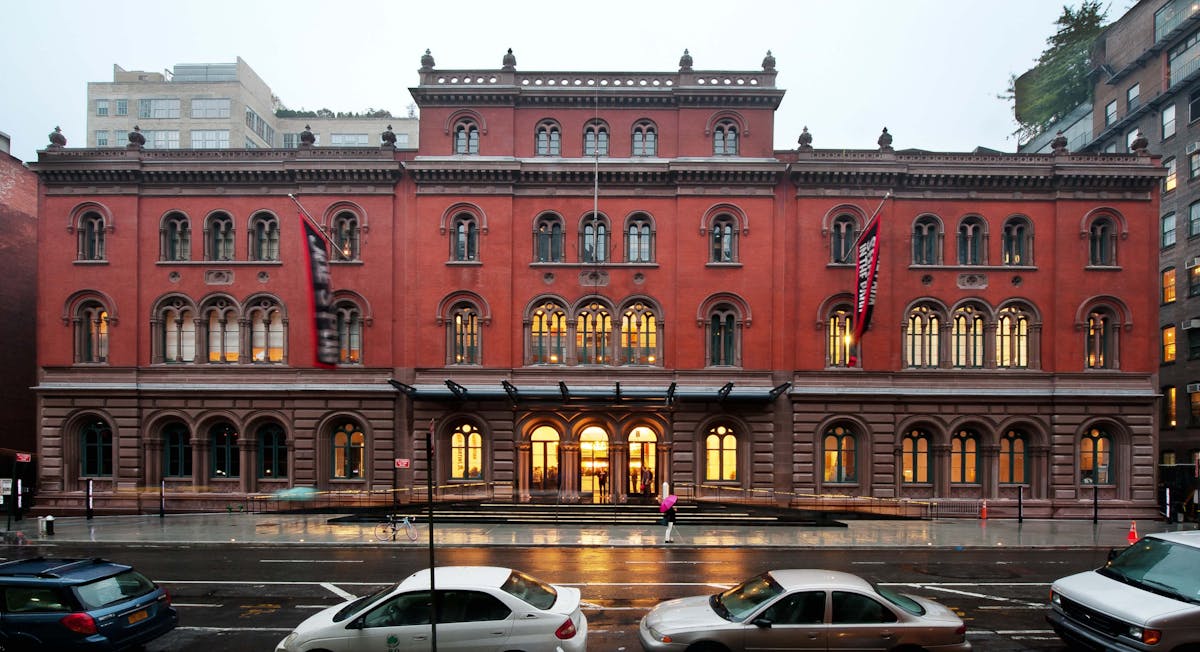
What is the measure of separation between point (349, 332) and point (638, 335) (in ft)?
41.7

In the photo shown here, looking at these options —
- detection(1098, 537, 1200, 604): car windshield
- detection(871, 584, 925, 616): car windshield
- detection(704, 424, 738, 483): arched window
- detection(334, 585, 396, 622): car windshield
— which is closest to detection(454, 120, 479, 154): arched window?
detection(704, 424, 738, 483): arched window

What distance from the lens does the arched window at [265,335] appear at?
3164 cm

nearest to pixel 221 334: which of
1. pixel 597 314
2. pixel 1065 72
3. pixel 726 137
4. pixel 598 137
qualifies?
pixel 597 314

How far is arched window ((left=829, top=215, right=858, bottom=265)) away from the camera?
3131 centimetres

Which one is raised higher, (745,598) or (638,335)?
(638,335)

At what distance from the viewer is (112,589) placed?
1189 centimetres

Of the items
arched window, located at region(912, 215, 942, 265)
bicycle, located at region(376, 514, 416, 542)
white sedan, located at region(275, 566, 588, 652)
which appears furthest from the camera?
arched window, located at region(912, 215, 942, 265)

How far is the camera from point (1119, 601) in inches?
420

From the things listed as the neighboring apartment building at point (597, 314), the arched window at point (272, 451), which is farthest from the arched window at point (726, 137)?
the arched window at point (272, 451)

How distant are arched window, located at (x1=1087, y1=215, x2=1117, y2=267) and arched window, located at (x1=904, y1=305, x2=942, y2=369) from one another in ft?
23.8

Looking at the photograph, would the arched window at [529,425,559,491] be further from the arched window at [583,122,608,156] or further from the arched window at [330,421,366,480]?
the arched window at [583,122,608,156]

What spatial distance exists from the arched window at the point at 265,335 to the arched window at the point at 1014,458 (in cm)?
3178

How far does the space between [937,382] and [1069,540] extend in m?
8.36

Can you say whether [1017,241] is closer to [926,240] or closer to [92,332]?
[926,240]
